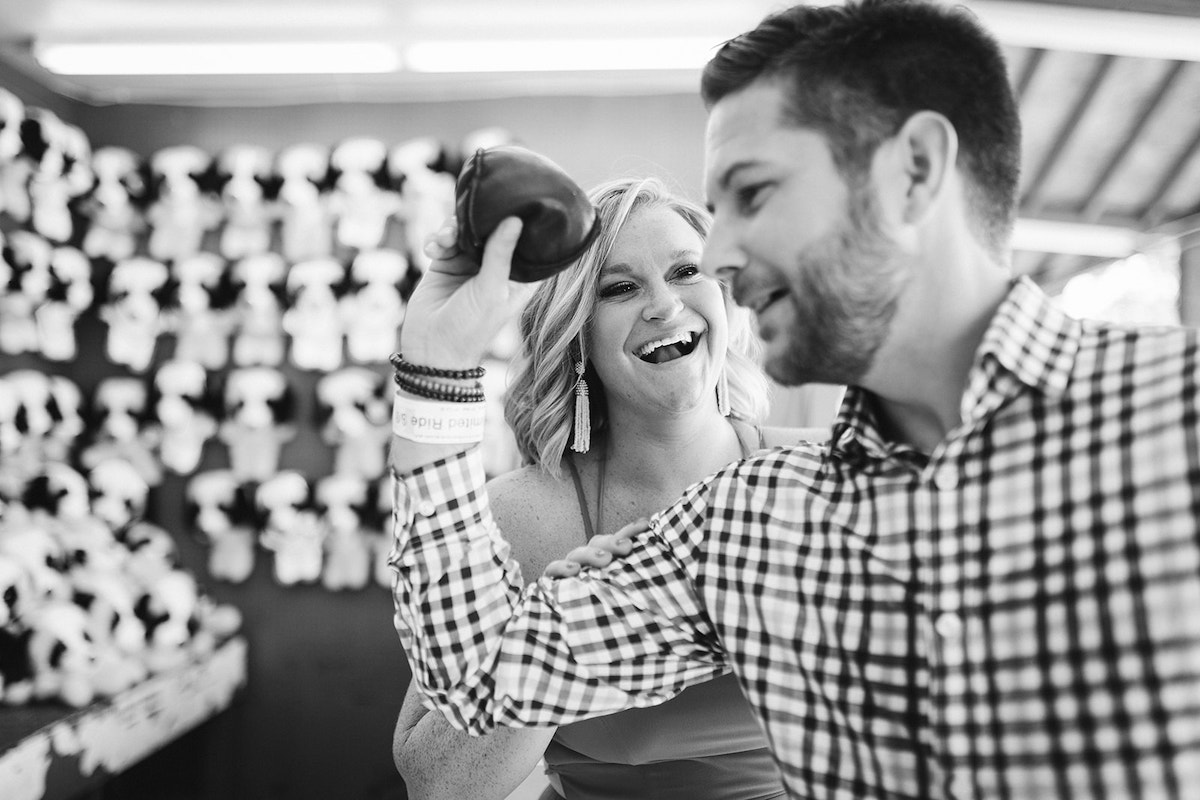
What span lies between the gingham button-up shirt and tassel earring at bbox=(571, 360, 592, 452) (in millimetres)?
522

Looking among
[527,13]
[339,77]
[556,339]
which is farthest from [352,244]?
[556,339]

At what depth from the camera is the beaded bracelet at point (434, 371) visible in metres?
1.14

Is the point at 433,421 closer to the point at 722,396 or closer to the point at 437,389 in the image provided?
the point at 437,389

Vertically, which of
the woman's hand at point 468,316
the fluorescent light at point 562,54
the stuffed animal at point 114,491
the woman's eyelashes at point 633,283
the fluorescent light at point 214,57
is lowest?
the stuffed animal at point 114,491

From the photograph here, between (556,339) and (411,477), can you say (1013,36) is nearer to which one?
(556,339)

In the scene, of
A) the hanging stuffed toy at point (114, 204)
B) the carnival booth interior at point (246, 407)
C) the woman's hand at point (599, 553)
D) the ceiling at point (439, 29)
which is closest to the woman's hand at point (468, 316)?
A: the woman's hand at point (599, 553)

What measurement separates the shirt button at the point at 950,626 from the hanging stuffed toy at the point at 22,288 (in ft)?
9.92

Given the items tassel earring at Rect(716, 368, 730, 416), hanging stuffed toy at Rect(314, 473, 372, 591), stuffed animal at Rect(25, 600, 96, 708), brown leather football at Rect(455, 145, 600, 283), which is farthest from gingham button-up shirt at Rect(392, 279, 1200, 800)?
hanging stuffed toy at Rect(314, 473, 372, 591)

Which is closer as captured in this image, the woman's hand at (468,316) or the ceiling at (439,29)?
the woman's hand at (468,316)

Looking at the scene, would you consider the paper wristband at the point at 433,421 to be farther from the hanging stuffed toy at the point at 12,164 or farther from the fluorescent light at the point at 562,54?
the hanging stuffed toy at the point at 12,164

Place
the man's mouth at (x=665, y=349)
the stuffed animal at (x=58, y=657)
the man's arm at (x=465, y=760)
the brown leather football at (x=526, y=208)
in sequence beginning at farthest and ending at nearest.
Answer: the stuffed animal at (x=58, y=657) → the man's mouth at (x=665, y=349) → the man's arm at (x=465, y=760) → the brown leather football at (x=526, y=208)

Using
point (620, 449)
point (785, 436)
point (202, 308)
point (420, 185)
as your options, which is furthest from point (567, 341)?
point (202, 308)

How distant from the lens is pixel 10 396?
2.92 m

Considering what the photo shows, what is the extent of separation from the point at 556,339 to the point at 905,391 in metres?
0.81
